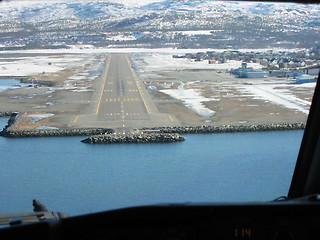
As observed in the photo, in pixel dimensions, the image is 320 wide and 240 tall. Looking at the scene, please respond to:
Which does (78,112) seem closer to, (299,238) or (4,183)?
(4,183)

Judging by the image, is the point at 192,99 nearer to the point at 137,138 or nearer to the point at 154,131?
the point at 154,131

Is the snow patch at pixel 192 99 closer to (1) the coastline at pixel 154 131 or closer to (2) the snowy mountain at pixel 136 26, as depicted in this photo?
(1) the coastline at pixel 154 131

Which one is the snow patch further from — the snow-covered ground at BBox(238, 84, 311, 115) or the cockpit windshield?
the snow-covered ground at BBox(238, 84, 311, 115)

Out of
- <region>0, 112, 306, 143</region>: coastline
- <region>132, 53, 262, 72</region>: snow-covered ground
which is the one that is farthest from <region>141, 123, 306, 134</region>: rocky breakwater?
<region>132, 53, 262, 72</region>: snow-covered ground

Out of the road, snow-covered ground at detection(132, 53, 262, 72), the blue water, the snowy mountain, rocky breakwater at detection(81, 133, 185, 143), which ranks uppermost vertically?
the snowy mountain

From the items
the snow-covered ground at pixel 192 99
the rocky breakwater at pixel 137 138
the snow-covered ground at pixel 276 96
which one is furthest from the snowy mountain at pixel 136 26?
the rocky breakwater at pixel 137 138
